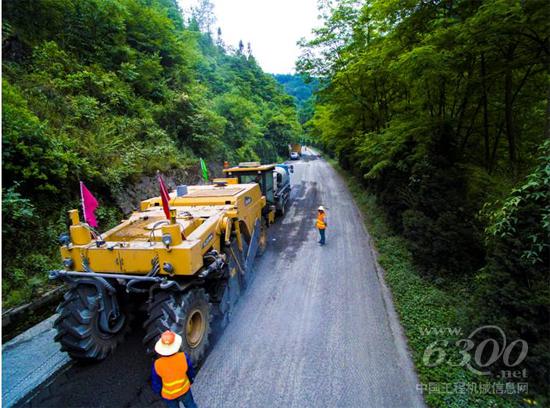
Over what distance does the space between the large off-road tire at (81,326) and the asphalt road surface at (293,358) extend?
13.6 inches

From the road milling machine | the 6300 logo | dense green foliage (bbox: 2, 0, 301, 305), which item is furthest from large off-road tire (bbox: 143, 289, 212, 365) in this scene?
dense green foliage (bbox: 2, 0, 301, 305)

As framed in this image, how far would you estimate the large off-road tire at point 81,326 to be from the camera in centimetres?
456

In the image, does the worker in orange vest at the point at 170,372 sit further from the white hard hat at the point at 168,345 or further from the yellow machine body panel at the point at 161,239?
the yellow machine body panel at the point at 161,239

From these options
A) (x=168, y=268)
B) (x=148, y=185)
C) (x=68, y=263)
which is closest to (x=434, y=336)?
(x=168, y=268)

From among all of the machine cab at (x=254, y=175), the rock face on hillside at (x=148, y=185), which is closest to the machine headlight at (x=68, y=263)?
the rock face on hillside at (x=148, y=185)

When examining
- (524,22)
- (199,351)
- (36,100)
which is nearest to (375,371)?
(199,351)

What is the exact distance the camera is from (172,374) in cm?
358

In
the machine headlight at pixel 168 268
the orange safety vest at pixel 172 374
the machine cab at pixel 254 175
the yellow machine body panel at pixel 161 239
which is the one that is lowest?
the orange safety vest at pixel 172 374

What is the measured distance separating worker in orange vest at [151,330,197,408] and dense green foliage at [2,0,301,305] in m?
4.76

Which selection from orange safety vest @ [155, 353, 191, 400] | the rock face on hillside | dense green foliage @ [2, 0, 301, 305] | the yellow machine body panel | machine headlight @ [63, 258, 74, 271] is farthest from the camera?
the rock face on hillside

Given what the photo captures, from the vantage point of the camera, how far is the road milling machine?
4.47 meters

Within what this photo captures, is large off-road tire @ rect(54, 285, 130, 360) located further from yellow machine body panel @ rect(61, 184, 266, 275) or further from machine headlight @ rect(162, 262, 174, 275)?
machine headlight @ rect(162, 262, 174, 275)

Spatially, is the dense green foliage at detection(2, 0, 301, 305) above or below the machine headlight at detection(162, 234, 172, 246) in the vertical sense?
above

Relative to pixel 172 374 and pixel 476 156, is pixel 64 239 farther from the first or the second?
pixel 476 156
